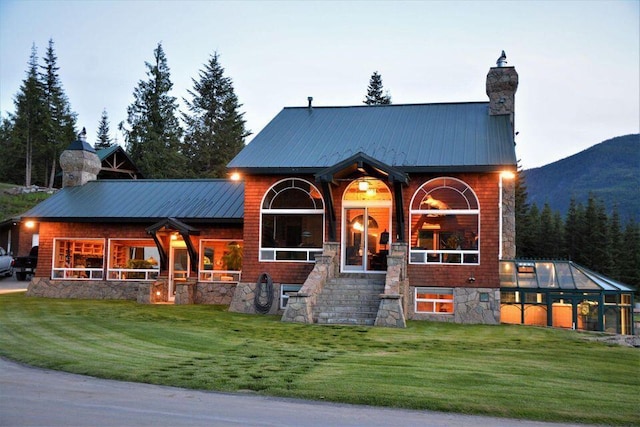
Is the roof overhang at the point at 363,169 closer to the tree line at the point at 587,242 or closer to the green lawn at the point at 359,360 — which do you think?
the green lawn at the point at 359,360

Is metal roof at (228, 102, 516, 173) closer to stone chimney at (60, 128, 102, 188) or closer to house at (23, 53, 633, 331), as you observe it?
house at (23, 53, 633, 331)

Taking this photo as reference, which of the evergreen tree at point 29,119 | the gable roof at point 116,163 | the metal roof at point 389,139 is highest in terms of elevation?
the evergreen tree at point 29,119

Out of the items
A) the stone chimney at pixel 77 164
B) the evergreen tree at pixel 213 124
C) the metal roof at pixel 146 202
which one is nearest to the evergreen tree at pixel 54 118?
the evergreen tree at pixel 213 124

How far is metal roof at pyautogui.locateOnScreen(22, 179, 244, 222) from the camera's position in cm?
2245

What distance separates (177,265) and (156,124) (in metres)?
30.5

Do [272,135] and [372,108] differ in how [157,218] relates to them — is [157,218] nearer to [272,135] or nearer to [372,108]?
[272,135]

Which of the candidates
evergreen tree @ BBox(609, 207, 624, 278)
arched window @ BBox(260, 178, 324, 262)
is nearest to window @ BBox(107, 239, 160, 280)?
arched window @ BBox(260, 178, 324, 262)

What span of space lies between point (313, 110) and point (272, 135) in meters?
2.64

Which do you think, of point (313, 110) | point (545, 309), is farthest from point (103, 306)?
point (545, 309)

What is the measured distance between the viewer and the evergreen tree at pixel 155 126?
47.8m

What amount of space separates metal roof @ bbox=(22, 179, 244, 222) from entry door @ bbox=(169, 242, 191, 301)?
45.4 inches

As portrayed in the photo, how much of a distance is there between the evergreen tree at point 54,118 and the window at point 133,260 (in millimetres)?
36166

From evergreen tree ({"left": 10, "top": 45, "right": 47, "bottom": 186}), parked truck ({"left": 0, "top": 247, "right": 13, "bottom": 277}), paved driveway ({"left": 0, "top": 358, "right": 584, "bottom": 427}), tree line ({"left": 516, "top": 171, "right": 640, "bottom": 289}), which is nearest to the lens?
paved driveway ({"left": 0, "top": 358, "right": 584, "bottom": 427})

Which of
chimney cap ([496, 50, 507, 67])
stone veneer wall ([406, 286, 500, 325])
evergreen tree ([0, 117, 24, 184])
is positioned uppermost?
evergreen tree ([0, 117, 24, 184])
